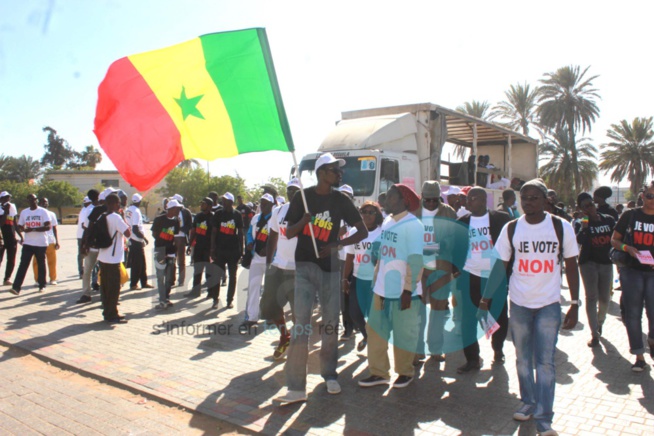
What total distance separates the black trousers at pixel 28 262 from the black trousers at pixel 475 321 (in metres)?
8.46

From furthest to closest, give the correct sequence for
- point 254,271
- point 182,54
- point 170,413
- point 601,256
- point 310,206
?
point 254,271 < point 601,256 < point 182,54 < point 310,206 < point 170,413

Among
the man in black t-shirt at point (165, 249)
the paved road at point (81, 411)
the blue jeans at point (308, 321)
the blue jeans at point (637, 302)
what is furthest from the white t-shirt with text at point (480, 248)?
the man in black t-shirt at point (165, 249)

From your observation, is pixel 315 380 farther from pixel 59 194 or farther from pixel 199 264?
pixel 59 194

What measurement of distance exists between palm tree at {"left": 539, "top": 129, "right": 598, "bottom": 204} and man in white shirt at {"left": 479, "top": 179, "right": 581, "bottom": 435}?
127 feet

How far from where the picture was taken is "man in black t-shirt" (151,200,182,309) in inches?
343

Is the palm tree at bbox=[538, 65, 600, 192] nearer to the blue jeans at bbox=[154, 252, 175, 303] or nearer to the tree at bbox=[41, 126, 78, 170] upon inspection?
the blue jeans at bbox=[154, 252, 175, 303]

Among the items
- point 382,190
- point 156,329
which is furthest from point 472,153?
point 156,329

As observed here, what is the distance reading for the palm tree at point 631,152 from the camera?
1556 inches

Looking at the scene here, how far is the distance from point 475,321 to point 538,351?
188 centimetres

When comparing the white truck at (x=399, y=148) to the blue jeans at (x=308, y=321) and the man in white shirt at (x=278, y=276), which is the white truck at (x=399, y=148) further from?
the blue jeans at (x=308, y=321)

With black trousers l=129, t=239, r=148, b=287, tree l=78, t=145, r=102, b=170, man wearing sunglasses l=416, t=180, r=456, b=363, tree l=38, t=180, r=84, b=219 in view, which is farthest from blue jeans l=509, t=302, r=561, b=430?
tree l=78, t=145, r=102, b=170

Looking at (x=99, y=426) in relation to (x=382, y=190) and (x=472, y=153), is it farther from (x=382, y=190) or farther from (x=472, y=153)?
(x=472, y=153)

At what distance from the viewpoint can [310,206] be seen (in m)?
4.80

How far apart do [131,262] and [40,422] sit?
21.8ft
